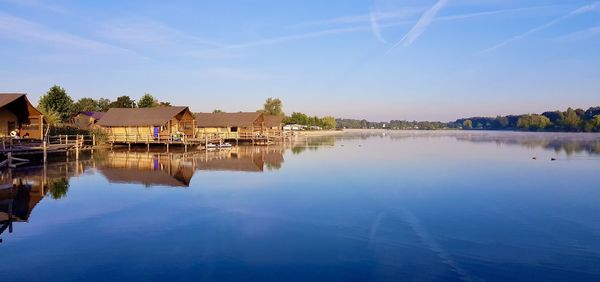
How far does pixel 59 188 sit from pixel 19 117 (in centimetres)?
1997

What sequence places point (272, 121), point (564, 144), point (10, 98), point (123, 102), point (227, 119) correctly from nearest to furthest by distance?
point (10, 98)
point (227, 119)
point (564, 144)
point (272, 121)
point (123, 102)

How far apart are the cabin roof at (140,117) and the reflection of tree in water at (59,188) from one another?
85.6ft

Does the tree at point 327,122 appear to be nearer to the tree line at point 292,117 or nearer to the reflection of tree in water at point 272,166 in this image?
the tree line at point 292,117

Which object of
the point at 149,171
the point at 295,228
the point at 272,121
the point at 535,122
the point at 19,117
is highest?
the point at 535,122

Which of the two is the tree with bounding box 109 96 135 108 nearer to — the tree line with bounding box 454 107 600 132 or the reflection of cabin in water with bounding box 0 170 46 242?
the reflection of cabin in water with bounding box 0 170 46 242

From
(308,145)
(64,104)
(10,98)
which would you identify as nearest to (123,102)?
(64,104)

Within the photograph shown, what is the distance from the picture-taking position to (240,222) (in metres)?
14.2

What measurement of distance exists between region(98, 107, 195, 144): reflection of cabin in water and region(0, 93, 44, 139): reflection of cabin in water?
10.6 meters

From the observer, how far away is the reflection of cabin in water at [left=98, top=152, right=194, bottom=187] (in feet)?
76.8

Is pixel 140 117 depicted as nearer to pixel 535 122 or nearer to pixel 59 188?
pixel 59 188

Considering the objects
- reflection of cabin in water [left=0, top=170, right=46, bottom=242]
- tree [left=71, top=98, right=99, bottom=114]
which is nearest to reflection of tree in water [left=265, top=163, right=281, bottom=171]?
reflection of cabin in water [left=0, top=170, right=46, bottom=242]

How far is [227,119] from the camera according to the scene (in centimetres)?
6266

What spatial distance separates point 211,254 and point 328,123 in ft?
519

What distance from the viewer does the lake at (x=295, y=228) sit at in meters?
9.73
